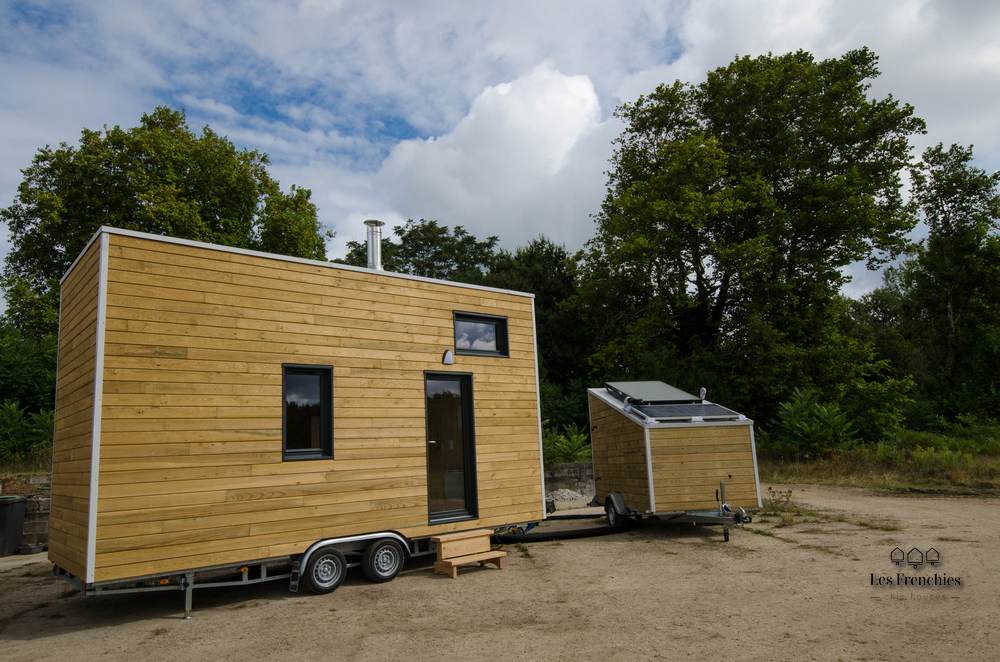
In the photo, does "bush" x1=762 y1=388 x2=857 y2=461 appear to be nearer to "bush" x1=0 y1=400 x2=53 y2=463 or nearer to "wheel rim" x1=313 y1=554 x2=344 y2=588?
"wheel rim" x1=313 y1=554 x2=344 y2=588

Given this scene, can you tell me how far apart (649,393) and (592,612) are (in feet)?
20.2

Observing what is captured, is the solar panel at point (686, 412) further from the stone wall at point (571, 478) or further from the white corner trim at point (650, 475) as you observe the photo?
the stone wall at point (571, 478)

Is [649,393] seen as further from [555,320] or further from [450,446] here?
[555,320]

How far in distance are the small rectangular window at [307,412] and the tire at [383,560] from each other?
1.30m

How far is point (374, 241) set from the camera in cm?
935

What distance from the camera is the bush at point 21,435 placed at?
543 inches

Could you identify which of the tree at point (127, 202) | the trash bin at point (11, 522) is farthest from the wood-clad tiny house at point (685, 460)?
the tree at point (127, 202)

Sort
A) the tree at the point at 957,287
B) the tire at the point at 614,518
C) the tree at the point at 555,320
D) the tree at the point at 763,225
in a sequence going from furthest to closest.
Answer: the tree at the point at 957,287, the tree at the point at 555,320, the tree at the point at 763,225, the tire at the point at 614,518

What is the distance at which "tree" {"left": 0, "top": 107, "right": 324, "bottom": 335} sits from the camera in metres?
18.2

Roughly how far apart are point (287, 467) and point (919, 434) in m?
19.7

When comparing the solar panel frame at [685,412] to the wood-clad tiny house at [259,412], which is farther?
the solar panel frame at [685,412]

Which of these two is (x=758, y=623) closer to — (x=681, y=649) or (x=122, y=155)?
(x=681, y=649)

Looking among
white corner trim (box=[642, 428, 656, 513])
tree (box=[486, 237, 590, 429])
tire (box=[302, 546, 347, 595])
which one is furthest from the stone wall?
tire (box=[302, 546, 347, 595])

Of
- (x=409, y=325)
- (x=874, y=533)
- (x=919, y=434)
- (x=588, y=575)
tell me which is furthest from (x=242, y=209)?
(x=919, y=434)
